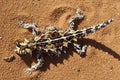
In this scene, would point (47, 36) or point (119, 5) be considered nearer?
point (47, 36)

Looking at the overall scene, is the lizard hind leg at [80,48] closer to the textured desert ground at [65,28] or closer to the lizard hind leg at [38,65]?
the textured desert ground at [65,28]

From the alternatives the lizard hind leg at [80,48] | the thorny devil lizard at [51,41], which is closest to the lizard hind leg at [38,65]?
the thorny devil lizard at [51,41]

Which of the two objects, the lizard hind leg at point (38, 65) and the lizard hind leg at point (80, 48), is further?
the lizard hind leg at point (80, 48)

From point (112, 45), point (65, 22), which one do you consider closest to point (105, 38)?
point (112, 45)

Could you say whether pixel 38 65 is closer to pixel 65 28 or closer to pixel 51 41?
pixel 51 41

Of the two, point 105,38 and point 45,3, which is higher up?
point 45,3

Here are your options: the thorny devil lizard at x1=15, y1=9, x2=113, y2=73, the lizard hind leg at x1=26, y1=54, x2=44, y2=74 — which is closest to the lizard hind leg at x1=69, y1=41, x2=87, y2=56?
the thorny devil lizard at x1=15, y1=9, x2=113, y2=73

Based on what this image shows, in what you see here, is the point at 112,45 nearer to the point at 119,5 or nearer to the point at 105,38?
the point at 105,38
